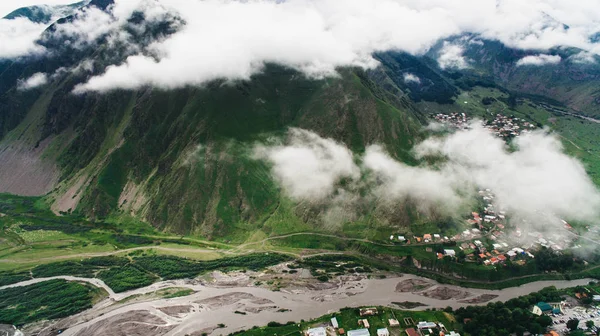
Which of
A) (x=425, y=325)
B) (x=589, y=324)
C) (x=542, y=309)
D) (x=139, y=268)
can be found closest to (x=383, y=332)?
(x=425, y=325)

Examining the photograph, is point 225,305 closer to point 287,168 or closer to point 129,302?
point 129,302

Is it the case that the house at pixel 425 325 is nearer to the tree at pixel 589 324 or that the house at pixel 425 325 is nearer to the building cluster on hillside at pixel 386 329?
the building cluster on hillside at pixel 386 329

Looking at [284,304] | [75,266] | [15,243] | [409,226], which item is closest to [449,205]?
[409,226]

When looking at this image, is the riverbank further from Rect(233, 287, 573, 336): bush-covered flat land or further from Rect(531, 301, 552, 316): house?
Rect(531, 301, 552, 316): house

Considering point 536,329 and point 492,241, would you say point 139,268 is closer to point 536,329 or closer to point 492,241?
point 536,329

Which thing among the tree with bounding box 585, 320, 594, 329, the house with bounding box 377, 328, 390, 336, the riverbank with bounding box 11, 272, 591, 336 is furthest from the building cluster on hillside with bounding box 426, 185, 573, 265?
the house with bounding box 377, 328, 390, 336

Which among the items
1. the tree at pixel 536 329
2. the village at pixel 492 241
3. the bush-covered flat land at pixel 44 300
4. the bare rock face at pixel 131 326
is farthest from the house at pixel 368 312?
the bush-covered flat land at pixel 44 300
